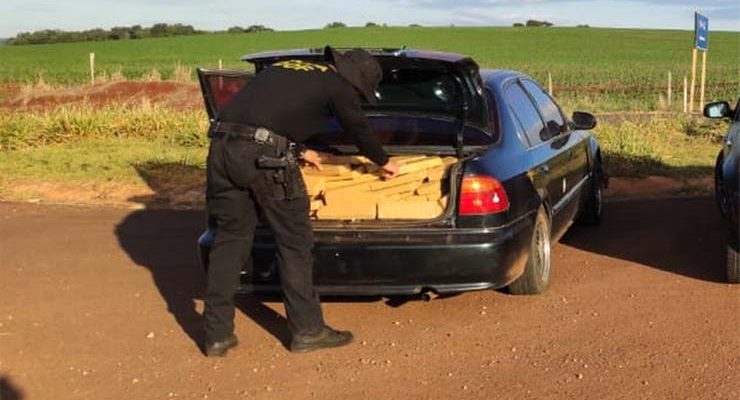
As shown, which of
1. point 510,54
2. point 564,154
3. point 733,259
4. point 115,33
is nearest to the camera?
point 733,259

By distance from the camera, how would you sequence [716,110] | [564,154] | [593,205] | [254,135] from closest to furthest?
[254,135], [564,154], [716,110], [593,205]

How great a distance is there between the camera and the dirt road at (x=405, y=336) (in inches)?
176

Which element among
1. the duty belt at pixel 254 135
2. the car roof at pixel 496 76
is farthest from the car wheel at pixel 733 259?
the duty belt at pixel 254 135

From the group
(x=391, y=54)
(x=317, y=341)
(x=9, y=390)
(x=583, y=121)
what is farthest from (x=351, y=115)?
(x=583, y=121)

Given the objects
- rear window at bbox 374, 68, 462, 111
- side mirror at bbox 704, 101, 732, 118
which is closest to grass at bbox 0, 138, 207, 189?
rear window at bbox 374, 68, 462, 111

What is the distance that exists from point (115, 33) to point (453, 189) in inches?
3905

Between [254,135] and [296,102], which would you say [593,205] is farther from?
[254,135]

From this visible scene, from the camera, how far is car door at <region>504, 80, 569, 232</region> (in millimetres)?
6055

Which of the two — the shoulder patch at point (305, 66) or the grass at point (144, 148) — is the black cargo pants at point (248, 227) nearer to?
the shoulder patch at point (305, 66)

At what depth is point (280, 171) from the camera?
4.78 metres

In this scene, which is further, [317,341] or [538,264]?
[538,264]

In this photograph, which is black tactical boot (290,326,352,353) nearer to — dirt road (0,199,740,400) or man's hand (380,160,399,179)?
dirt road (0,199,740,400)

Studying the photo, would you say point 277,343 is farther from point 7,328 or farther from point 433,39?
point 433,39

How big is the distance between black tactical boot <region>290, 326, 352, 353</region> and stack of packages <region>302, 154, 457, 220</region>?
71 cm
